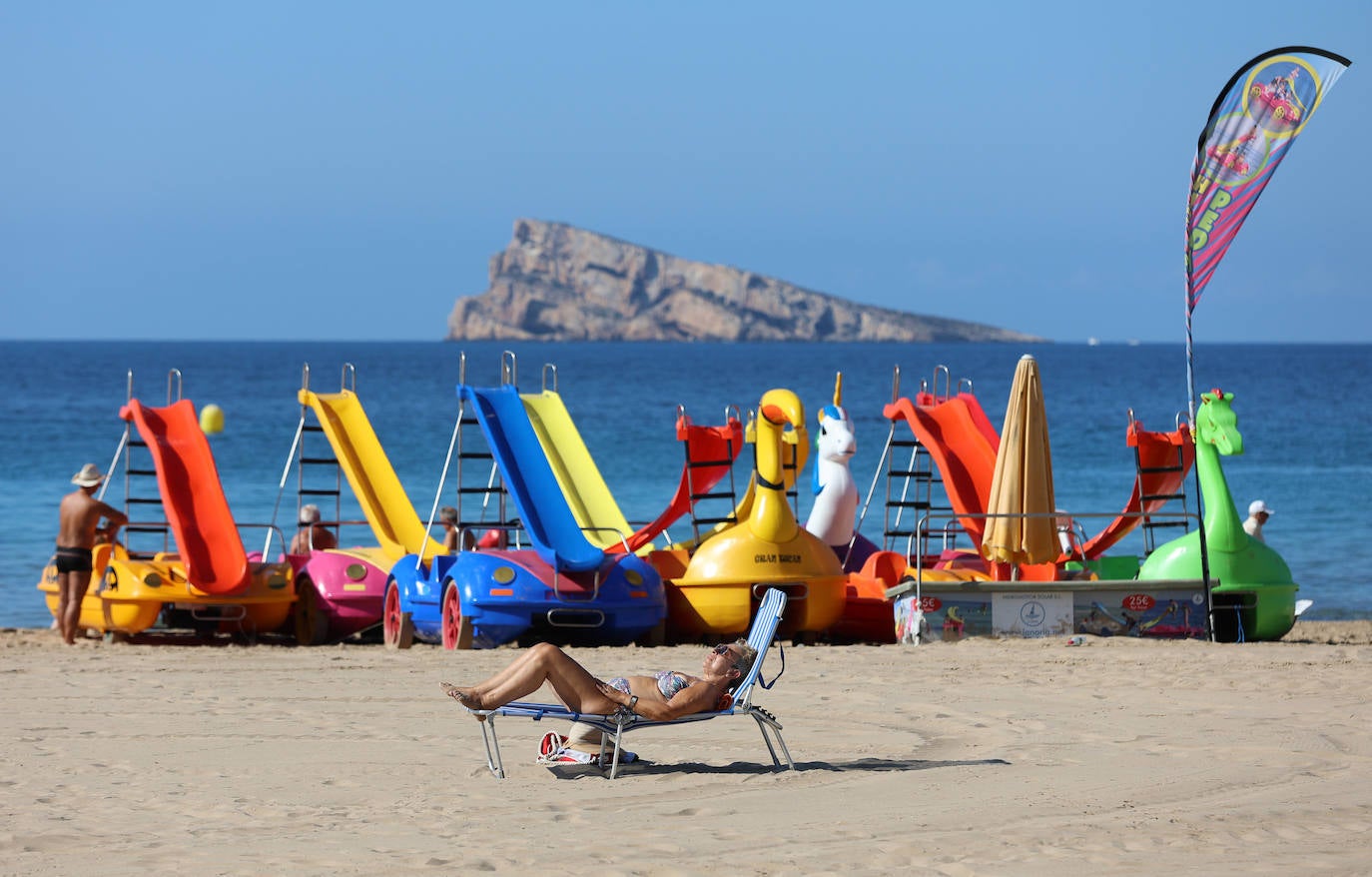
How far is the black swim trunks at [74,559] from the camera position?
14.3 meters

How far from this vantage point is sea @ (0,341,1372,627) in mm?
25969

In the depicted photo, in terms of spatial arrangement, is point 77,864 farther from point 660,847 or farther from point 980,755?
point 980,755

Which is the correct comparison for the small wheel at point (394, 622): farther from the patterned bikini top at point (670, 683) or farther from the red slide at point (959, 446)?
the patterned bikini top at point (670, 683)

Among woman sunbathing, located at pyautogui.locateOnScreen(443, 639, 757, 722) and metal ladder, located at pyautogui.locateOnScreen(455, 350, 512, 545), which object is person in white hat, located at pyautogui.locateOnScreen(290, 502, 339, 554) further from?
woman sunbathing, located at pyautogui.locateOnScreen(443, 639, 757, 722)

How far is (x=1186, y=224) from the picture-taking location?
13602 mm

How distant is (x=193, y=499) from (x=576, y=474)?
3305 millimetres

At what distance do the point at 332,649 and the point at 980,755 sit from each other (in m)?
6.63

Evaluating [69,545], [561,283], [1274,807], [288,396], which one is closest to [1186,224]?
[1274,807]

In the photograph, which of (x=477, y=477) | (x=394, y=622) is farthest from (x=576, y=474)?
(x=477, y=477)

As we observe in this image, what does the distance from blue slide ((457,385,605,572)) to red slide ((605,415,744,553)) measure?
3.41 feet

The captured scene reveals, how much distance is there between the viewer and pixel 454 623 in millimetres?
13539

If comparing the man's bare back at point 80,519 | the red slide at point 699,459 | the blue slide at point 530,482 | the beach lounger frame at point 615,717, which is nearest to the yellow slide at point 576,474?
the red slide at point 699,459

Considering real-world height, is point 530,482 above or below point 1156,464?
below

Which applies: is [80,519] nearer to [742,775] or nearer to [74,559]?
[74,559]
